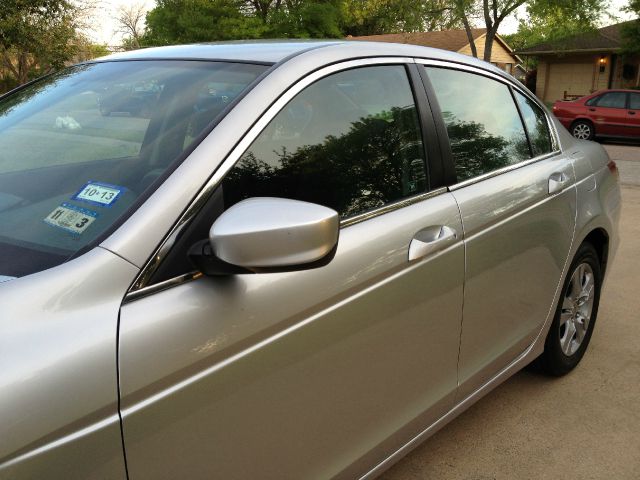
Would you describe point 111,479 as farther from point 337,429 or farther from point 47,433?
point 337,429

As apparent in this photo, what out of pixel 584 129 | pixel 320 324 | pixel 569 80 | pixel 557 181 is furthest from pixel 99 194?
pixel 569 80

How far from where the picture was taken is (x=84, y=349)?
1.25 metres

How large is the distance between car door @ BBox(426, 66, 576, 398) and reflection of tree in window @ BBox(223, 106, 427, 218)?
0.76 ft

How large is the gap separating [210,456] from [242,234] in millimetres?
517

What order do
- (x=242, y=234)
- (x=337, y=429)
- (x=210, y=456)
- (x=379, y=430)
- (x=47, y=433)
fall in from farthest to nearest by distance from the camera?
(x=379, y=430) < (x=337, y=429) < (x=210, y=456) < (x=242, y=234) < (x=47, y=433)

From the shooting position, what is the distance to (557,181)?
9.64 feet

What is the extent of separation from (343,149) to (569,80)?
36.3 meters

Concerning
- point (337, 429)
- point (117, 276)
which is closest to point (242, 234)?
point (117, 276)

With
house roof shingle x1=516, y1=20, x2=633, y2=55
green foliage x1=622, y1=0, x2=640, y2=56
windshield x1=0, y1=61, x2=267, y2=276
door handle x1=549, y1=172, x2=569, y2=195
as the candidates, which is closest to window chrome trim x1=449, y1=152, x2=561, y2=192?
door handle x1=549, y1=172, x2=569, y2=195

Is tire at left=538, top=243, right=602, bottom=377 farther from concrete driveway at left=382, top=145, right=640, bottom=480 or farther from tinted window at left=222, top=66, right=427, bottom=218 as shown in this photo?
tinted window at left=222, top=66, right=427, bottom=218

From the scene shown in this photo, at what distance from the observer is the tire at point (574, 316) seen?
10.5ft

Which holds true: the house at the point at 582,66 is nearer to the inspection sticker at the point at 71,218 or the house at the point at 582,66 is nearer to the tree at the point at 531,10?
the tree at the point at 531,10

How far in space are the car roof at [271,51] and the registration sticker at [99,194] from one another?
60 cm

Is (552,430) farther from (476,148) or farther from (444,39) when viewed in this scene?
(444,39)
